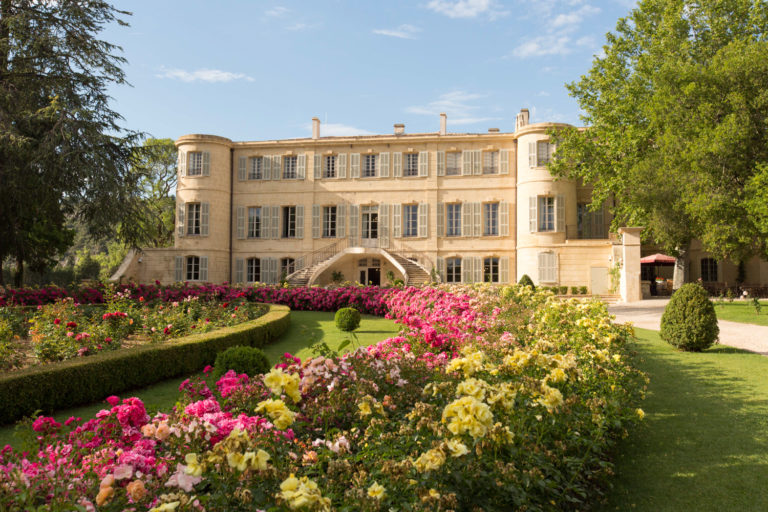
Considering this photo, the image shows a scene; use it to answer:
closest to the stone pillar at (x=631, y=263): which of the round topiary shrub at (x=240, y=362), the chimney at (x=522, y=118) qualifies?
the chimney at (x=522, y=118)

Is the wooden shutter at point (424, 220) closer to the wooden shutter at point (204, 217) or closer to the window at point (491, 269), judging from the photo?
the window at point (491, 269)

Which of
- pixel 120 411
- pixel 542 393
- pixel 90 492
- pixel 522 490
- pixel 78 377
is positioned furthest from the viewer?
pixel 78 377

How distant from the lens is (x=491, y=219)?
2488 centimetres

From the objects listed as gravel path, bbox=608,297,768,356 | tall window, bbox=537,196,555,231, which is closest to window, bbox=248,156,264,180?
tall window, bbox=537,196,555,231

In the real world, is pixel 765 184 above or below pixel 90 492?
above

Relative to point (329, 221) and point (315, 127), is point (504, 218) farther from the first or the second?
point (315, 127)

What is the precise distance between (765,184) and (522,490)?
49.1 feet

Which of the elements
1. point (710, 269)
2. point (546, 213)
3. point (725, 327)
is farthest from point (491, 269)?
point (725, 327)

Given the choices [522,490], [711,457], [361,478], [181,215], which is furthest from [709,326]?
[181,215]

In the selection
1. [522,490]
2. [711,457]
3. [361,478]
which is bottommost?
[711,457]

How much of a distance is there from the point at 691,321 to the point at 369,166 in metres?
19.2

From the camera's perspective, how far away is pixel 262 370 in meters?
6.07

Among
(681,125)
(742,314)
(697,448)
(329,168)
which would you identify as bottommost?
(697,448)

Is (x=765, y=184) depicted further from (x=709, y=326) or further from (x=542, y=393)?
(x=542, y=393)
